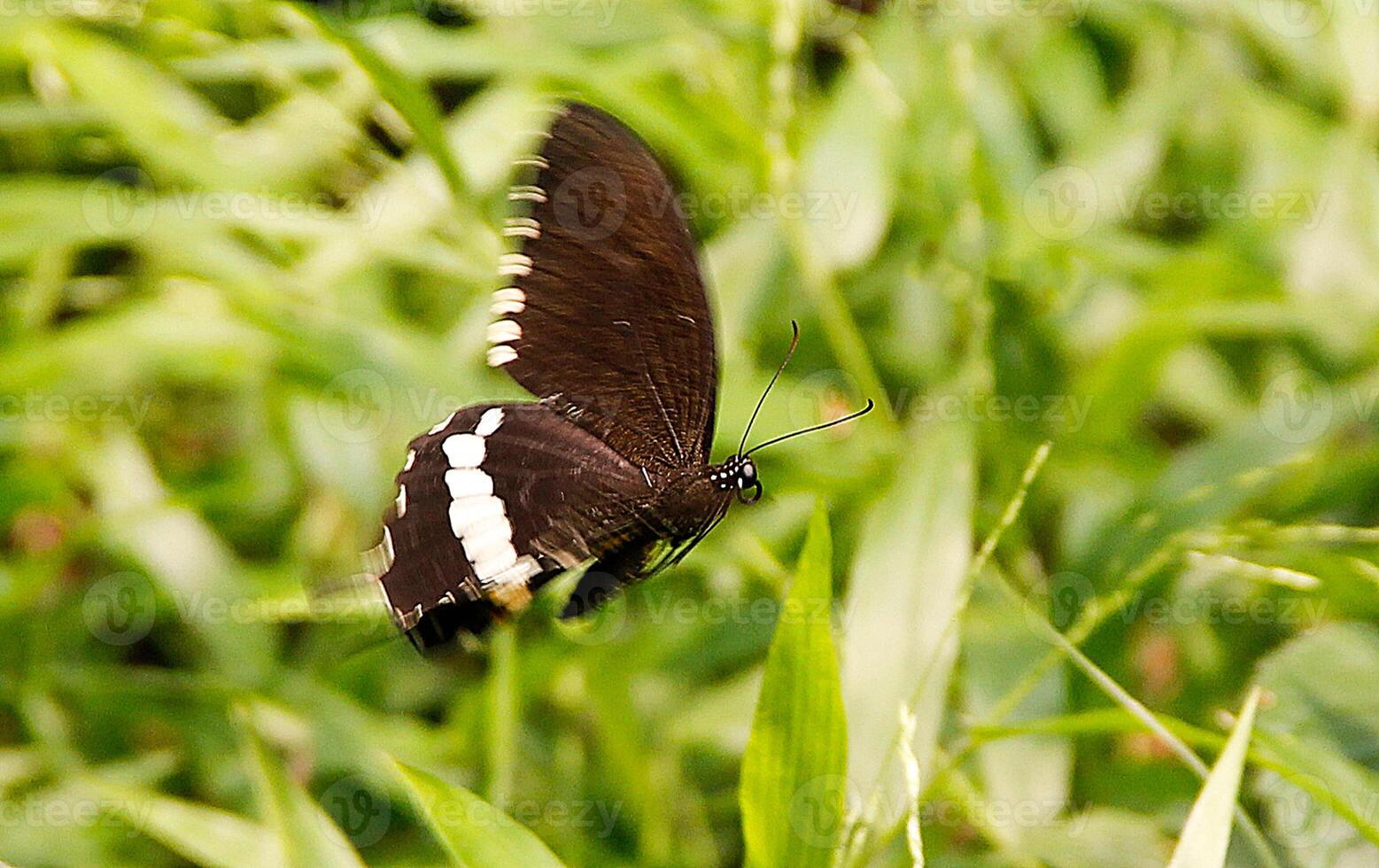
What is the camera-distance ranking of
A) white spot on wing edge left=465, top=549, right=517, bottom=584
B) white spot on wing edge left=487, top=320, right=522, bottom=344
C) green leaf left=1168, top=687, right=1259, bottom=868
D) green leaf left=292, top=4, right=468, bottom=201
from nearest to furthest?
green leaf left=1168, top=687, right=1259, bottom=868
white spot on wing edge left=465, top=549, right=517, bottom=584
white spot on wing edge left=487, top=320, right=522, bottom=344
green leaf left=292, top=4, right=468, bottom=201

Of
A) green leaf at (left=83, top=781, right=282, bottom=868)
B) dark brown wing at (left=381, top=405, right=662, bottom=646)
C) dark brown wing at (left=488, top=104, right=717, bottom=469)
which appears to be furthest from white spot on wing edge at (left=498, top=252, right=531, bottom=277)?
green leaf at (left=83, top=781, right=282, bottom=868)

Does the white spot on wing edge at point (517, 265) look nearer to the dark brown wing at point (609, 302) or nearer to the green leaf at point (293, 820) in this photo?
the dark brown wing at point (609, 302)

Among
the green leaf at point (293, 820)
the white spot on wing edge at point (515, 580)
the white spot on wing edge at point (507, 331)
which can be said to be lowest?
the green leaf at point (293, 820)

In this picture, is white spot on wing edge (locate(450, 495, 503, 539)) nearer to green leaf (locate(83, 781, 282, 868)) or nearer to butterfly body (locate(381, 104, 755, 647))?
butterfly body (locate(381, 104, 755, 647))

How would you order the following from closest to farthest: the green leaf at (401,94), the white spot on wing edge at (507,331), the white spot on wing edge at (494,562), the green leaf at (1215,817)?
the green leaf at (1215,817) → the white spot on wing edge at (494,562) → the white spot on wing edge at (507,331) → the green leaf at (401,94)

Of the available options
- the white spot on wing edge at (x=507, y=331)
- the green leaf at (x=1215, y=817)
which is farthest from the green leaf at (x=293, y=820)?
the green leaf at (x=1215, y=817)

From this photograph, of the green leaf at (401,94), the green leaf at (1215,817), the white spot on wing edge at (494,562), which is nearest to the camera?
the green leaf at (1215,817)
